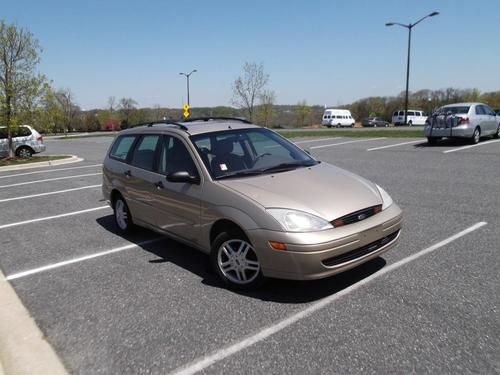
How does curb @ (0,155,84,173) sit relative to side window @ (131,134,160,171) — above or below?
below

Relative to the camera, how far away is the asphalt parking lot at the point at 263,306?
2863 mm

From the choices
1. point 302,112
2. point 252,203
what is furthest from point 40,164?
point 302,112

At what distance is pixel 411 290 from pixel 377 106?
273 ft

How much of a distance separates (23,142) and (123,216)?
16146mm

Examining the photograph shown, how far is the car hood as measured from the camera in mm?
3693

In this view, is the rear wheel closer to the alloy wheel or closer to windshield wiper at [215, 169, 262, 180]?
windshield wiper at [215, 169, 262, 180]

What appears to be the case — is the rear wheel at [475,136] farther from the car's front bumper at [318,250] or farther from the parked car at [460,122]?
the car's front bumper at [318,250]

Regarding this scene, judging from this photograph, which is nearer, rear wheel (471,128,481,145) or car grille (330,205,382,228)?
car grille (330,205,382,228)

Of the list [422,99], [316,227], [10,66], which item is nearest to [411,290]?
[316,227]

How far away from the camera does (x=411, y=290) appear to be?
3.77 meters

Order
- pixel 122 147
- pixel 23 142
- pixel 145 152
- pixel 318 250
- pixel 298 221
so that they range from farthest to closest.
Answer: pixel 23 142 < pixel 122 147 < pixel 145 152 < pixel 298 221 < pixel 318 250

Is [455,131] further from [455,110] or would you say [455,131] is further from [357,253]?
[357,253]

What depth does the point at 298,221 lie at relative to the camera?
3561mm

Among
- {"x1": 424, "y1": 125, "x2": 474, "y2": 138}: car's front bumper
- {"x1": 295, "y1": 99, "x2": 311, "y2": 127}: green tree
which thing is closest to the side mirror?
{"x1": 424, "y1": 125, "x2": 474, "y2": 138}: car's front bumper
